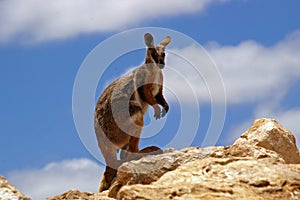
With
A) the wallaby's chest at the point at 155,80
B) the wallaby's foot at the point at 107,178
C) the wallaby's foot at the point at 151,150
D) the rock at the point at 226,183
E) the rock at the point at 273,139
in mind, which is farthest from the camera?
the wallaby's chest at the point at 155,80

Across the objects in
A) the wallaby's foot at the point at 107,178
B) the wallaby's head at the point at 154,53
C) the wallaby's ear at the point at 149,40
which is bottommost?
the wallaby's foot at the point at 107,178

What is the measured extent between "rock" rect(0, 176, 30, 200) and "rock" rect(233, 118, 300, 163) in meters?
6.14

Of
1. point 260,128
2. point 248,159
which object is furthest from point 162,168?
point 260,128

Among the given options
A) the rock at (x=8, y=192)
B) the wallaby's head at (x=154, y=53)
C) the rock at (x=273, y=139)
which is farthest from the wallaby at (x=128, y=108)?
the rock at (x=8, y=192)

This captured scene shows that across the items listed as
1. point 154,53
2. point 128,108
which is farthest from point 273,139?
point 154,53

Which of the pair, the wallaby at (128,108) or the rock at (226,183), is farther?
the wallaby at (128,108)

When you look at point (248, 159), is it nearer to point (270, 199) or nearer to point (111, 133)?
point (270, 199)

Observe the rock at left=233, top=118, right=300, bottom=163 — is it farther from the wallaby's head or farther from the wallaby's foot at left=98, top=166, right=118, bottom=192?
the wallaby's foot at left=98, top=166, right=118, bottom=192

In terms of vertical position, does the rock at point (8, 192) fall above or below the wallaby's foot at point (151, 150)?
below

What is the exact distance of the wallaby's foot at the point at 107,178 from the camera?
13594 mm

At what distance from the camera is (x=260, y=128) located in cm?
1305

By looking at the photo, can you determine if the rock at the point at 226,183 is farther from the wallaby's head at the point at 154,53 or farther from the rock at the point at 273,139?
the wallaby's head at the point at 154,53

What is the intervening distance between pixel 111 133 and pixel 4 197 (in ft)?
22.7

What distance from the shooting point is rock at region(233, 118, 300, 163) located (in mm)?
12711
